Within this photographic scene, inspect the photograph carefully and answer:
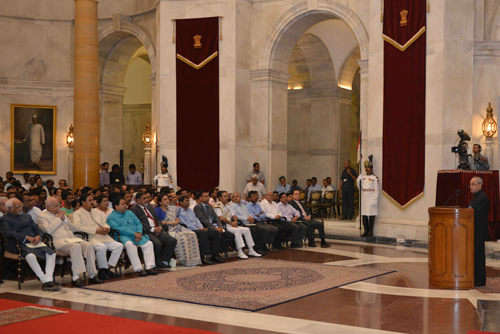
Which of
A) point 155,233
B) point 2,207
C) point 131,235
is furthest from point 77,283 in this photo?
point 155,233

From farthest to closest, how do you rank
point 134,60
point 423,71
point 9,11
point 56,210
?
1. point 134,60
2. point 9,11
3. point 423,71
4. point 56,210

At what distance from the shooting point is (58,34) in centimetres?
1942

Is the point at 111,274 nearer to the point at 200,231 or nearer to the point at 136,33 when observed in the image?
the point at 200,231

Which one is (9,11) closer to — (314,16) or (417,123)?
(314,16)

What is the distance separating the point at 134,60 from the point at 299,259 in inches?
635

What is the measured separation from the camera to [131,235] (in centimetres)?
884

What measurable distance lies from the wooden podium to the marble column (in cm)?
1087

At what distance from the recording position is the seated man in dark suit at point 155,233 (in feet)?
30.6

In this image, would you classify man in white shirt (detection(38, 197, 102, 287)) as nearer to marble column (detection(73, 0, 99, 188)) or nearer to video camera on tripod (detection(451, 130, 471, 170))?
video camera on tripod (detection(451, 130, 471, 170))

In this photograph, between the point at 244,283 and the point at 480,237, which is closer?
the point at 480,237

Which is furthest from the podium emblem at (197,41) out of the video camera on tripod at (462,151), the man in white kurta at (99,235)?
the man in white kurta at (99,235)

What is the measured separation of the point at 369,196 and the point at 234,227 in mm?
3995

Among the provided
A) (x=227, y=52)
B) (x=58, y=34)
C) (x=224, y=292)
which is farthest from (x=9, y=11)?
(x=224, y=292)

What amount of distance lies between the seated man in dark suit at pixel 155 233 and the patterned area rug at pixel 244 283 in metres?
0.49
